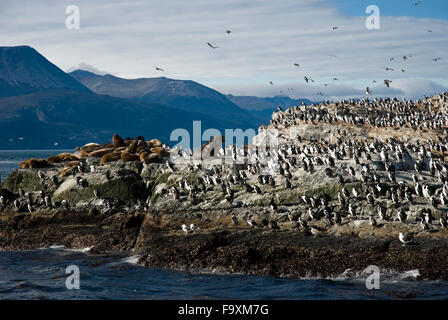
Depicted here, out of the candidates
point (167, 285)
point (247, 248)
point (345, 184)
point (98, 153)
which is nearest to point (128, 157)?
point (98, 153)

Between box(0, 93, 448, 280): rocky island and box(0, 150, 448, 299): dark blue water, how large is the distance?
0.69 meters

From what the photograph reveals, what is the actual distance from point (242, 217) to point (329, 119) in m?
26.0

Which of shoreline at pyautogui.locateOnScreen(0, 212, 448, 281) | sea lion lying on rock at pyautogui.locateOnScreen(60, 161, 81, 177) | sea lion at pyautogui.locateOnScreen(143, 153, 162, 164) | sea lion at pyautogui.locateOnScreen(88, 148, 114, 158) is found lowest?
shoreline at pyautogui.locateOnScreen(0, 212, 448, 281)

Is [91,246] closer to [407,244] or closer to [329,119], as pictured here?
[407,244]

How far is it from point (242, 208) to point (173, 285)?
18.9 feet

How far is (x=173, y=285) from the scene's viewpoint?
17812 mm

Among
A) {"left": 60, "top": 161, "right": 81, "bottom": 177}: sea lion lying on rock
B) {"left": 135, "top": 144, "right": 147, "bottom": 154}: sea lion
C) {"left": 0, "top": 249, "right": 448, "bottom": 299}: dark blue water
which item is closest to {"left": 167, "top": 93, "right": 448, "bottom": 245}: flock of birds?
{"left": 0, "top": 249, "right": 448, "bottom": 299}: dark blue water

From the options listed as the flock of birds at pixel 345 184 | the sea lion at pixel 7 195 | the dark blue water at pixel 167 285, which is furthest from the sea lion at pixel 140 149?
the dark blue water at pixel 167 285

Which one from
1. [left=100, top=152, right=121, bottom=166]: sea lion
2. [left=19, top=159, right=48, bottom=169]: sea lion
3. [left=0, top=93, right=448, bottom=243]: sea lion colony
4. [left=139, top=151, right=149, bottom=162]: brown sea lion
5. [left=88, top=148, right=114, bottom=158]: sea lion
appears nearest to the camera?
[left=0, top=93, right=448, bottom=243]: sea lion colony

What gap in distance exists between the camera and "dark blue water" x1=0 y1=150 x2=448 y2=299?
16.1m

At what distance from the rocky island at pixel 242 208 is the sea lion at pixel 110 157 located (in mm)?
76

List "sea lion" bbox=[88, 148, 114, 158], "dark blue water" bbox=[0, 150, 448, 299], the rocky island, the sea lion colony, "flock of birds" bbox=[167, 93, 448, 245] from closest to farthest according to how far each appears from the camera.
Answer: "dark blue water" bbox=[0, 150, 448, 299], the rocky island, "flock of birds" bbox=[167, 93, 448, 245], the sea lion colony, "sea lion" bbox=[88, 148, 114, 158]

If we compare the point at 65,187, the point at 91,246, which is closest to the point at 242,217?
the point at 91,246

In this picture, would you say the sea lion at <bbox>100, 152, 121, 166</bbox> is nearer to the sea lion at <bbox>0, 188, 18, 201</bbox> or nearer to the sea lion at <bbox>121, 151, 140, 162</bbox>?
the sea lion at <bbox>121, 151, 140, 162</bbox>
